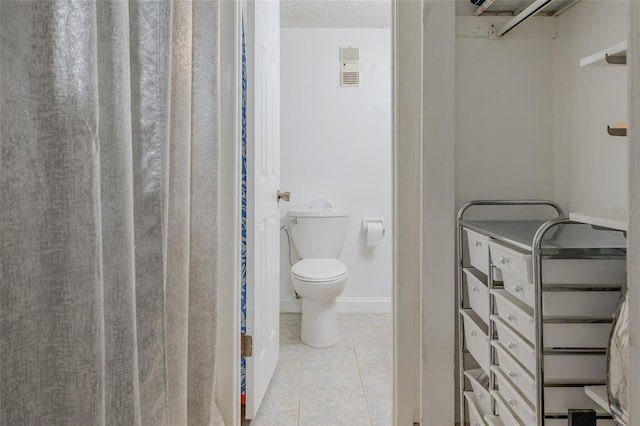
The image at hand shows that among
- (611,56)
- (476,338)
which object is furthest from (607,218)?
(476,338)

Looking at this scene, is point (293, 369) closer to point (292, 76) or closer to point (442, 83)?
point (442, 83)

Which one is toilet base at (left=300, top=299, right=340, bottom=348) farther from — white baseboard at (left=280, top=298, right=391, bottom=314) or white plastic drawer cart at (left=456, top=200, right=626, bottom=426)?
white plastic drawer cart at (left=456, top=200, right=626, bottom=426)

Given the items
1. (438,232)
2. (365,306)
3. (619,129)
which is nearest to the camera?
(619,129)

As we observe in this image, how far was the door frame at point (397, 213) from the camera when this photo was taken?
4.51 ft

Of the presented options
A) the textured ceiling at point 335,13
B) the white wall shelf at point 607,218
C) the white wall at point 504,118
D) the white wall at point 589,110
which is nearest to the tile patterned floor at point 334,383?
the white wall at point 504,118

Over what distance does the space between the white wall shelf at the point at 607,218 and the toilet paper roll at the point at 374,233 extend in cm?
214

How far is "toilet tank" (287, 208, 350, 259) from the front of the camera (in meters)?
2.74

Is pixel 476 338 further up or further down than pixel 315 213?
further down

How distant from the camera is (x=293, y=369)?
2.09 meters

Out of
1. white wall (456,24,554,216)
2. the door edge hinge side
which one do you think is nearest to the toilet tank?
the door edge hinge side

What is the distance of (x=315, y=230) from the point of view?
275 centimetres

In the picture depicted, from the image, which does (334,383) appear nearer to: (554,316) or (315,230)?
(315,230)

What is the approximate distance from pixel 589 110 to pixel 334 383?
1602 mm

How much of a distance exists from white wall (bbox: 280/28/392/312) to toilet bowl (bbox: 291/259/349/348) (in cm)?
62
